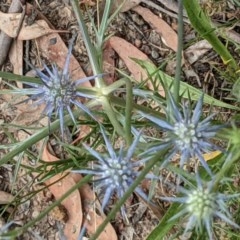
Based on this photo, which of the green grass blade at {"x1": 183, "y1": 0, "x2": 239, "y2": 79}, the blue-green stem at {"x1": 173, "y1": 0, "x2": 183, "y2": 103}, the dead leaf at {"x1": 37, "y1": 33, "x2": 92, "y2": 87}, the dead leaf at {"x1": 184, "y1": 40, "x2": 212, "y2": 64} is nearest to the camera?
the blue-green stem at {"x1": 173, "y1": 0, "x2": 183, "y2": 103}

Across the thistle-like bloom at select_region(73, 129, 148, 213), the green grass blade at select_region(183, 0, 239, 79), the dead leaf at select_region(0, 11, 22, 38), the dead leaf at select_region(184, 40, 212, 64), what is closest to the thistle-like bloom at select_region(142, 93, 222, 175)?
the thistle-like bloom at select_region(73, 129, 148, 213)

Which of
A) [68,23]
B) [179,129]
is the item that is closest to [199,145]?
[179,129]

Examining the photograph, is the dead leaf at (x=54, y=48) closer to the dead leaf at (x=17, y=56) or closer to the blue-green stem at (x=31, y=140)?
the dead leaf at (x=17, y=56)

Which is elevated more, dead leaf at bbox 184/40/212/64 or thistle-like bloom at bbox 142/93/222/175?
thistle-like bloom at bbox 142/93/222/175

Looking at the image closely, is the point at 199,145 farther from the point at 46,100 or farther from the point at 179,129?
the point at 46,100

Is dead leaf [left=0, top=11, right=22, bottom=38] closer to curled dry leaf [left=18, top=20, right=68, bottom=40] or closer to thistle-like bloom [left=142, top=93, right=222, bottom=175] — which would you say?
curled dry leaf [left=18, top=20, right=68, bottom=40]

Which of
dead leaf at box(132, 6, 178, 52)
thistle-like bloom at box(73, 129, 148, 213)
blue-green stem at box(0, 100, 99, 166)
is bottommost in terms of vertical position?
dead leaf at box(132, 6, 178, 52)
